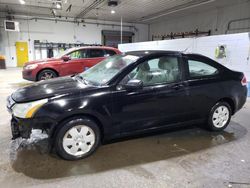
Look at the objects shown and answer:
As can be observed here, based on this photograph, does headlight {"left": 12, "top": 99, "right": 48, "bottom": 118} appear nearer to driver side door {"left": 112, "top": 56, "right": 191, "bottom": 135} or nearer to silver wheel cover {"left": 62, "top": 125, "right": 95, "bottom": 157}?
silver wheel cover {"left": 62, "top": 125, "right": 95, "bottom": 157}

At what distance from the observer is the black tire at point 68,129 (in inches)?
89.4

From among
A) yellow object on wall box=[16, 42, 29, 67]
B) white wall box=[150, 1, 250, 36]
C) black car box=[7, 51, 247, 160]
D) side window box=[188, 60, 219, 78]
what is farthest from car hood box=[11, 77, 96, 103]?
yellow object on wall box=[16, 42, 29, 67]

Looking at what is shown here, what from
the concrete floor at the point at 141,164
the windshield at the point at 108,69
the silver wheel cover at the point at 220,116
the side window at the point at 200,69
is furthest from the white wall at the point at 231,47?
the windshield at the point at 108,69

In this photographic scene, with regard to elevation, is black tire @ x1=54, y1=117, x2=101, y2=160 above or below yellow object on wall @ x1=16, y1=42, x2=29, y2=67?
below

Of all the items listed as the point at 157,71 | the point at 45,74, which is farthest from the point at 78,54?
the point at 157,71

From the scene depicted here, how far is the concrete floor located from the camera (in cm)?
206

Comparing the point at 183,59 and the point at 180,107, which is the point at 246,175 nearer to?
the point at 180,107

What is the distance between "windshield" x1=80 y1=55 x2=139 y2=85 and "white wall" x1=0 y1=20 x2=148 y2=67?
14254mm

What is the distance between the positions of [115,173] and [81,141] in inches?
21.8

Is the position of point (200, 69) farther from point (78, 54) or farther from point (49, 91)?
point (78, 54)

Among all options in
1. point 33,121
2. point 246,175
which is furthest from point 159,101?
point 33,121

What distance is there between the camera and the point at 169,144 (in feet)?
9.42

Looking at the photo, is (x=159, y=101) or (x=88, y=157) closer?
(x=88, y=157)

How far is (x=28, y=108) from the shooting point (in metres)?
2.20
